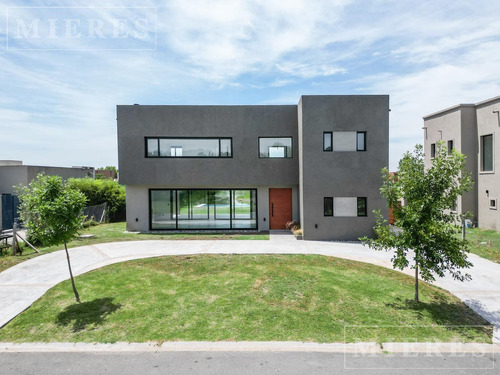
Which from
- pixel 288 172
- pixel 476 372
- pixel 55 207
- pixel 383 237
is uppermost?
pixel 288 172

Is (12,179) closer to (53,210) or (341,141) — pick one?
(53,210)

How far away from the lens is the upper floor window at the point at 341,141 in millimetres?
15656

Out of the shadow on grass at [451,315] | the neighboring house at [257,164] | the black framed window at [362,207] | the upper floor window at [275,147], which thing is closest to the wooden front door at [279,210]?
the neighboring house at [257,164]

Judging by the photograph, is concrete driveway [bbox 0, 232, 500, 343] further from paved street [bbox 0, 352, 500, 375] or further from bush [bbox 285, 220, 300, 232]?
paved street [bbox 0, 352, 500, 375]

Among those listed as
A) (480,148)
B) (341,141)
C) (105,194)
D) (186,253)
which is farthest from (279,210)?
(105,194)

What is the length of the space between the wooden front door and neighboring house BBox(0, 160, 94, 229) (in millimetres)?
16281

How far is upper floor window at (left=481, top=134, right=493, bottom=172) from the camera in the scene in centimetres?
1861

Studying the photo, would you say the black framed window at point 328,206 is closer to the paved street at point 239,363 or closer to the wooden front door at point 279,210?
the wooden front door at point 279,210

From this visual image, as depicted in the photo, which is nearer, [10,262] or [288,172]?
[10,262]

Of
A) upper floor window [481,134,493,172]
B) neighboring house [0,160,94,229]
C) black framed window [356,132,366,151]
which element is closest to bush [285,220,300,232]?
black framed window [356,132,366,151]

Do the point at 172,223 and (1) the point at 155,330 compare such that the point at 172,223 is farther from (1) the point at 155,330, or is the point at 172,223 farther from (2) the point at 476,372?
(2) the point at 476,372

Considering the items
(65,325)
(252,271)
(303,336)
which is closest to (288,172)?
(252,271)

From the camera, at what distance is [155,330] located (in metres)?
6.87

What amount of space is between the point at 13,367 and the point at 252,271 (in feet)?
20.2
